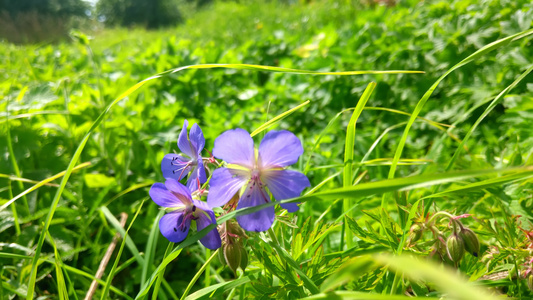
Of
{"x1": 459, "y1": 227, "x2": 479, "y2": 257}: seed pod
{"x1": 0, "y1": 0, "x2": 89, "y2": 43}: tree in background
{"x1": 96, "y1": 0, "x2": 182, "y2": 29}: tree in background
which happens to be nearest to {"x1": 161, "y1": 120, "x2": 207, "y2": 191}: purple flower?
{"x1": 459, "y1": 227, "x2": 479, "y2": 257}: seed pod

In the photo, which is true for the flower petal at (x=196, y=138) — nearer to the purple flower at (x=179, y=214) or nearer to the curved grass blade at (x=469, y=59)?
the purple flower at (x=179, y=214)

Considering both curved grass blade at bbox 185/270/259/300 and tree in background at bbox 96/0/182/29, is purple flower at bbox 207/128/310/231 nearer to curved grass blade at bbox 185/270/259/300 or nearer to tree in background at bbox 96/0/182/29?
curved grass blade at bbox 185/270/259/300

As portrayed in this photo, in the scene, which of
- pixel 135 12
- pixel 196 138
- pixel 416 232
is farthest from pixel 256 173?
pixel 135 12

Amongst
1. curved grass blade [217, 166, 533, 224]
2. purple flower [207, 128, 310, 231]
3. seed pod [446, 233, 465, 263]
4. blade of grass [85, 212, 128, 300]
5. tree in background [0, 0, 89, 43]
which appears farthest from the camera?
tree in background [0, 0, 89, 43]

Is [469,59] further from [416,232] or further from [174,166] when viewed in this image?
[174,166]

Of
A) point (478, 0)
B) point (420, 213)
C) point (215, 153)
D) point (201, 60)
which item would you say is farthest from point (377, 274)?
point (478, 0)

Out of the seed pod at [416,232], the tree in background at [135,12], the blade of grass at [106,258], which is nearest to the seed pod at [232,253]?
the seed pod at [416,232]
